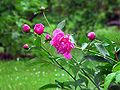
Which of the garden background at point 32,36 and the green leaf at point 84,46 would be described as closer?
the green leaf at point 84,46

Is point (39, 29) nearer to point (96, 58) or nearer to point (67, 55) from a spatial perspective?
point (67, 55)

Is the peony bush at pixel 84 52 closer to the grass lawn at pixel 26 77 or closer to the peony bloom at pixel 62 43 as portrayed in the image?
the peony bloom at pixel 62 43

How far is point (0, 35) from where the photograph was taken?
9.20 metres

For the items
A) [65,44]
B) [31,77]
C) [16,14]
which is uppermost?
[16,14]

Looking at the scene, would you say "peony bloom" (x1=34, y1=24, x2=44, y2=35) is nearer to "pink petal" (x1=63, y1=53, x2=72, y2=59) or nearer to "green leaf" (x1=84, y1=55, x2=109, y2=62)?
"pink petal" (x1=63, y1=53, x2=72, y2=59)

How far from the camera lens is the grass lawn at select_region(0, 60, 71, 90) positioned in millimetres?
5562

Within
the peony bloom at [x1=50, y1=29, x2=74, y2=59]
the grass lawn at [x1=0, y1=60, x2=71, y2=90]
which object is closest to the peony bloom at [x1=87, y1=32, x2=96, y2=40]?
the peony bloom at [x1=50, y1=29, x2=74, y2=59]

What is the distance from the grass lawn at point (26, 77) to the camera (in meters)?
5.56

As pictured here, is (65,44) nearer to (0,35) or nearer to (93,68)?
(93,68)

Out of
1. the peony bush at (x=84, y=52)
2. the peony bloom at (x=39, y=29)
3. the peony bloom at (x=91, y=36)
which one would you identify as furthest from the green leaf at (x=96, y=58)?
the peony bloom at (x=39, y=29)

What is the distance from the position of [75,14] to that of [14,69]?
543 centimetres

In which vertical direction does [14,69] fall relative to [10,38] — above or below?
below

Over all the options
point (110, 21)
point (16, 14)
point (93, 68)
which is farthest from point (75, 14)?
point (93, 68)

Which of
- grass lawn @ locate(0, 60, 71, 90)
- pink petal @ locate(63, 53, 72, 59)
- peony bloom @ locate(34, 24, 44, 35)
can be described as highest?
peony bloom @ locate(34, 24, 44, 35)
